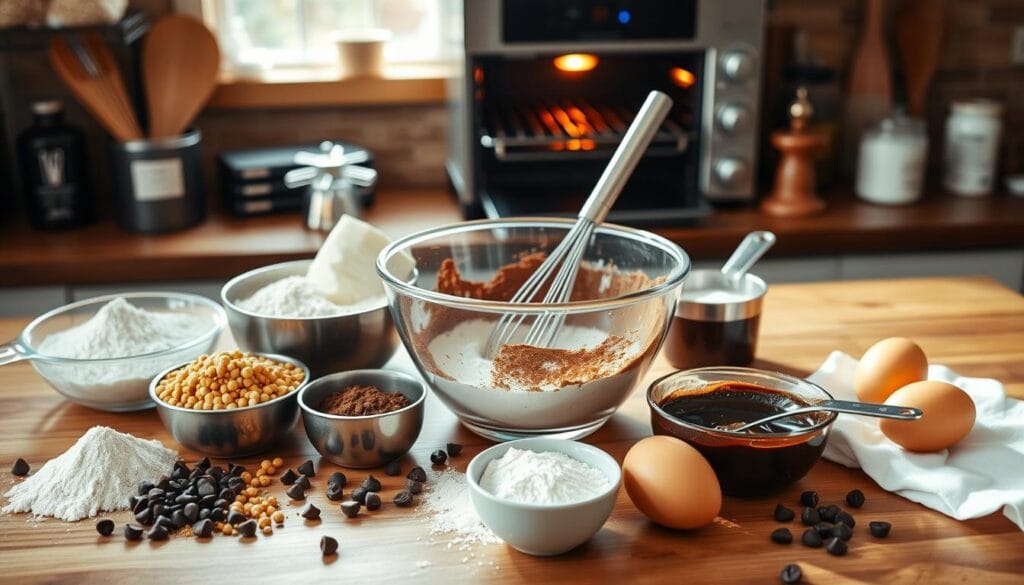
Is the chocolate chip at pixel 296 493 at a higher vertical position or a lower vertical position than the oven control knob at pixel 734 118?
lower

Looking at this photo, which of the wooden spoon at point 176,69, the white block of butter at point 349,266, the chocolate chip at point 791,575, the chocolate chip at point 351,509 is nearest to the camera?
Answer: the chocolate chip at point 791,575

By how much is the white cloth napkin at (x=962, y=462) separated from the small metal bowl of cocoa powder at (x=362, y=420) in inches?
17.8

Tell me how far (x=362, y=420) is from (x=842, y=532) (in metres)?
0.48

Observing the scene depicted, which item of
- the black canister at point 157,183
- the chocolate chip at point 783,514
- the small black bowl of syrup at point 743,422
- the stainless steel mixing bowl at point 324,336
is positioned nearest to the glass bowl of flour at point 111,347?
the stainless steel mixing bowl at point 324,336

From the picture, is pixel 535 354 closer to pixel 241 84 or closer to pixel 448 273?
pixel 448 273

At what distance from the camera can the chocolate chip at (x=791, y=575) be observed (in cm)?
90

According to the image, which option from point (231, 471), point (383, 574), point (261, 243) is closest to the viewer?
point (383, 574)

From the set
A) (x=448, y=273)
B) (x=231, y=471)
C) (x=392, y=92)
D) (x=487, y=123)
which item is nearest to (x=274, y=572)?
(x=231, y=471)

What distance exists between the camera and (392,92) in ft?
8.48

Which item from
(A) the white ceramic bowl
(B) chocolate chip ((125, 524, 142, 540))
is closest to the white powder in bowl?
(A) the white ceramic bowl

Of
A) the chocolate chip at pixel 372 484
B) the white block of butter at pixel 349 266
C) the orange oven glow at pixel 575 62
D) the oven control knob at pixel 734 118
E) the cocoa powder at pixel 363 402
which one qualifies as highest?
the orange oven glow at pixel 575 62

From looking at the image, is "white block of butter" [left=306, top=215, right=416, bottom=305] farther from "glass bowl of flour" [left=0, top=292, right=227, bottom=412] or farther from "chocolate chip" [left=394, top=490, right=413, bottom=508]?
"chocolate chip" [left=394, top=490, right=413, bottom=508]

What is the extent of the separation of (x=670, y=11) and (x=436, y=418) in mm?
1256

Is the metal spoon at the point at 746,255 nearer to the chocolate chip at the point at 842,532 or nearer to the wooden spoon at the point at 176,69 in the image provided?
the chocolate chip at the point at 842,532
